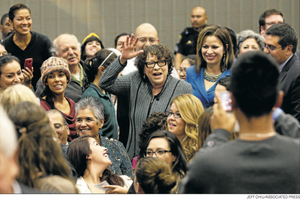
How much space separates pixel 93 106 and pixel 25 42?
1.75 m

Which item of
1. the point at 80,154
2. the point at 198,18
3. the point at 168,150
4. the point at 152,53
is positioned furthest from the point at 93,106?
the point at 198,18

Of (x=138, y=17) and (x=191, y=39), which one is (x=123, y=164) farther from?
(x=138, y=17)

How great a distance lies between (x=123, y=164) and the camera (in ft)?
12.6

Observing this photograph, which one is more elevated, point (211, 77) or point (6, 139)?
point (6, 139)

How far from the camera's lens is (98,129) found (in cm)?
399

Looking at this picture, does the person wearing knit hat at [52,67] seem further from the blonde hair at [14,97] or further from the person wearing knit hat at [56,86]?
the blonde hair at [14,97]

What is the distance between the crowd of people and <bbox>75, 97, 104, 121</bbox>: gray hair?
0.4 inches

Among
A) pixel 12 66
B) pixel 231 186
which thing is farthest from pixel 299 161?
pixel 12 66

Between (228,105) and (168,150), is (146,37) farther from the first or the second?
(228,105)

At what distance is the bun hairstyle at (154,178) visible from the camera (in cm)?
267

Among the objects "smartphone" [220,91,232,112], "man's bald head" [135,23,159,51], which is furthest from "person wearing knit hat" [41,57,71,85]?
"smartphone" [220,91,232,112]

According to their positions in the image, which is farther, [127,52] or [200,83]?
[200,83]

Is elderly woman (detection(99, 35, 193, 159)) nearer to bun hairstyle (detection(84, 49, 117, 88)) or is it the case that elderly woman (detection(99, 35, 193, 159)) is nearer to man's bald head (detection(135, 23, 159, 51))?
bun hairstyle (detection(84, 49, 117, 88))

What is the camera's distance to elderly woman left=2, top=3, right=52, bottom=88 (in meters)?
5.32
